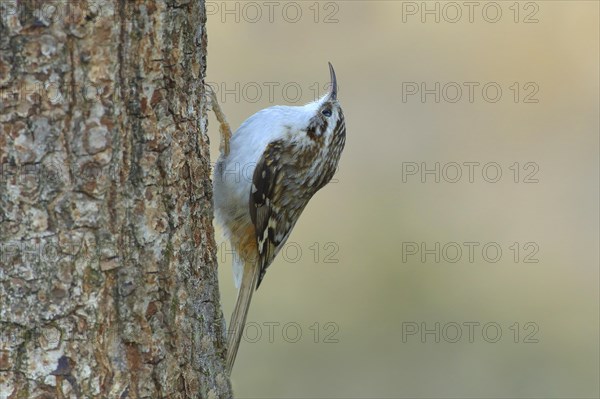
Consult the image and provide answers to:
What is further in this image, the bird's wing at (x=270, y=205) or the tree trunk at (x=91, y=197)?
the bird's wing at (x=270, y=205)

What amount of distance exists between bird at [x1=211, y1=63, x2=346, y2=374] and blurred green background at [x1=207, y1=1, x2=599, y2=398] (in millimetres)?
1312

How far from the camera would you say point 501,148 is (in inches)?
260

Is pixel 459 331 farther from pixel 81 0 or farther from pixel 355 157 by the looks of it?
pixel 81 0

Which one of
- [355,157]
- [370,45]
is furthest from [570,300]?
[370,45]

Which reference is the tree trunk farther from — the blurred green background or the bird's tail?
the blurred green background

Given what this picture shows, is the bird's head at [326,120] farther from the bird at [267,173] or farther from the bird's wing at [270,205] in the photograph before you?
the bird's wing at [270,205]

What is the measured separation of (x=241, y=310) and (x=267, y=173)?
592 millimetres

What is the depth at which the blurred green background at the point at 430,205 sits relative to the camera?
5.62 metres

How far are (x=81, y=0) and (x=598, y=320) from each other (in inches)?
193

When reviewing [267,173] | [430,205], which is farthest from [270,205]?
[430,205]

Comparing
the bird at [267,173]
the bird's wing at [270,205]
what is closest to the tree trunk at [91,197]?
the bird at [267,173]

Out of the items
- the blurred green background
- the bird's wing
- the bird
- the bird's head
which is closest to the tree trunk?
the bird

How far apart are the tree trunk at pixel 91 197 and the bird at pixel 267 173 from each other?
1.21 meters

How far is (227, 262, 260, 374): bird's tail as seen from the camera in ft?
10.8
